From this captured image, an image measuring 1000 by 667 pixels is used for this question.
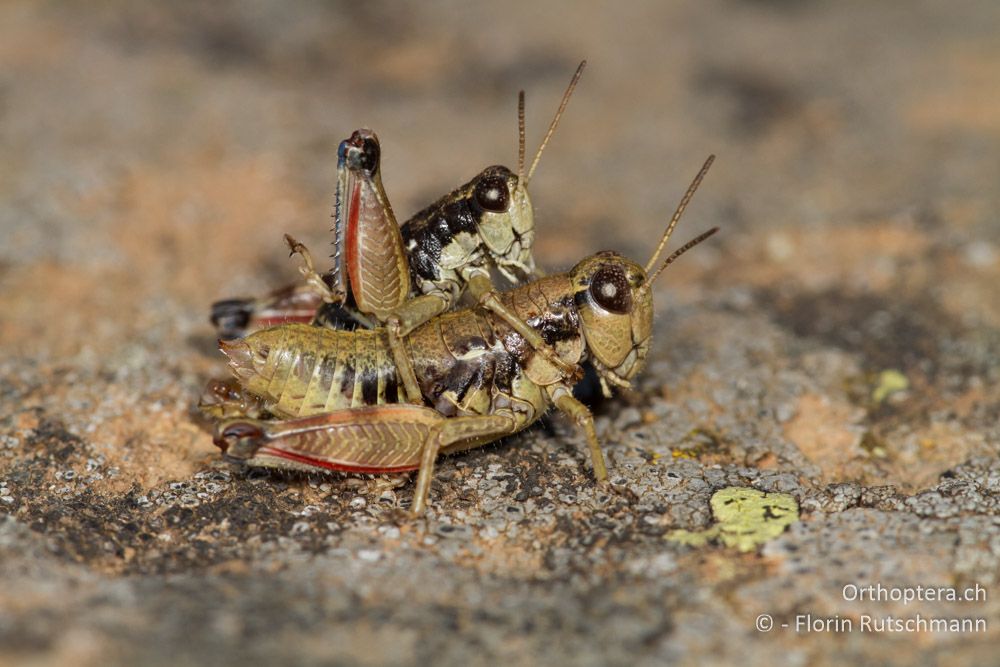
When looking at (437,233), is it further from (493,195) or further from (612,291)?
(612,291)

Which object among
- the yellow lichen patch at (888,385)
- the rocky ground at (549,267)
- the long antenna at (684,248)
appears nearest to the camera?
the rocky ground at (549,267)

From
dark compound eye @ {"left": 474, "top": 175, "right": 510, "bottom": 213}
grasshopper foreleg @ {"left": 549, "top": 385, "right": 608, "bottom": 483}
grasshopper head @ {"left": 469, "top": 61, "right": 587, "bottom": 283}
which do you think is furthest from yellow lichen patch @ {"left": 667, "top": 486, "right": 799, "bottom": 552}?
dark compound eye @ {"left": 474, "top": 175, "right": 510, "bottom": 213}

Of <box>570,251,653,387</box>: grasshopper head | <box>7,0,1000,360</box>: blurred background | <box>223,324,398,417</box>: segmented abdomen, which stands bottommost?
<box>223,324,398,417</box>: segmented abdomen

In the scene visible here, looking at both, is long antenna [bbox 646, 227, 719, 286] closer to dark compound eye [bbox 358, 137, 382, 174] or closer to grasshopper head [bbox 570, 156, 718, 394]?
grasshopper head [bbox 570, 156, 718, 394]

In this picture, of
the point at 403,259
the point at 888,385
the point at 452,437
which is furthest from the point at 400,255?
the point at 888,385

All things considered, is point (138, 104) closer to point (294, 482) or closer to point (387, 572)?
point (294, 482)

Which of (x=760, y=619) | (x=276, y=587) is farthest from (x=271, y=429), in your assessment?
(x=760, y=619)

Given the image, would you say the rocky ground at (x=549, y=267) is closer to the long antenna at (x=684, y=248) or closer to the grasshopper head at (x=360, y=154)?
the long antenna at (x=684, y=248)

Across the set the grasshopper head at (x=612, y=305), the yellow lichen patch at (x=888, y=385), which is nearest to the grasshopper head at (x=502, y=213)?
the grasshopper head at (x=612, y=305)
